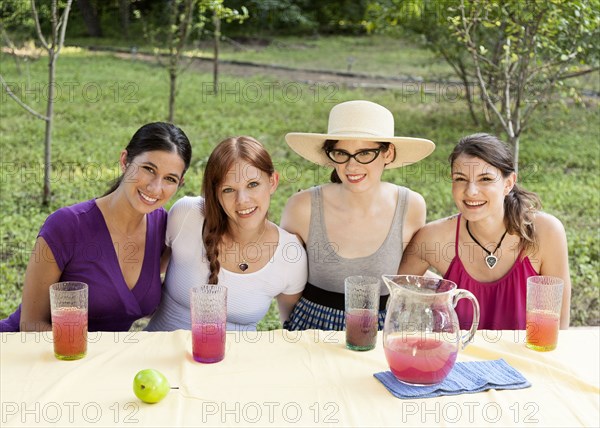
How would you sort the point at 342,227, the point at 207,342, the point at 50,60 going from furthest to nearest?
1. the point at 50,60
2. the point at 342,227
3. the point at 207,342

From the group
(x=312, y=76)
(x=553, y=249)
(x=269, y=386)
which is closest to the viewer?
(x=269, y=386)

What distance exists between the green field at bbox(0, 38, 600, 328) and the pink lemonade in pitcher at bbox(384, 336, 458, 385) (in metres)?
2.38

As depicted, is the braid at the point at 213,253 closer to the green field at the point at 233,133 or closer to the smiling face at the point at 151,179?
the smiling face at the point at 151,179

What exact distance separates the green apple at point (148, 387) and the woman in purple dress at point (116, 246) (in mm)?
884

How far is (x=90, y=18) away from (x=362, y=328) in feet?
53.1

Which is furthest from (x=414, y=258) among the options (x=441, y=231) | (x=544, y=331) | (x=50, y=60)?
(x=50, y=60)

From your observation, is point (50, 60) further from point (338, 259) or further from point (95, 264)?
point (338, 259)

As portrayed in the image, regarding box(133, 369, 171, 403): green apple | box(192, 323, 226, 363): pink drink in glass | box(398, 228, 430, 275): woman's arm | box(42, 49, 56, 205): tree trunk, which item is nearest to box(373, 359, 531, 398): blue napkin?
box(192, 323, 226, 363): pink drink in glass

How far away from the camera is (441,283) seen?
1934mm

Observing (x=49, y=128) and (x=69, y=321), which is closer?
(x=69, y=321)

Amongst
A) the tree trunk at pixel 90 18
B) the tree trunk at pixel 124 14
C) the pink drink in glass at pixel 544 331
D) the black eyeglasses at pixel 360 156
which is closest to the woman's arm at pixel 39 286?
the black eyeglasses at pixel 360 156

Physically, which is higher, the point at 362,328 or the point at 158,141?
the point at 158,141

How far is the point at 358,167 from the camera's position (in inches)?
108

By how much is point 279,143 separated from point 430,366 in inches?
248
